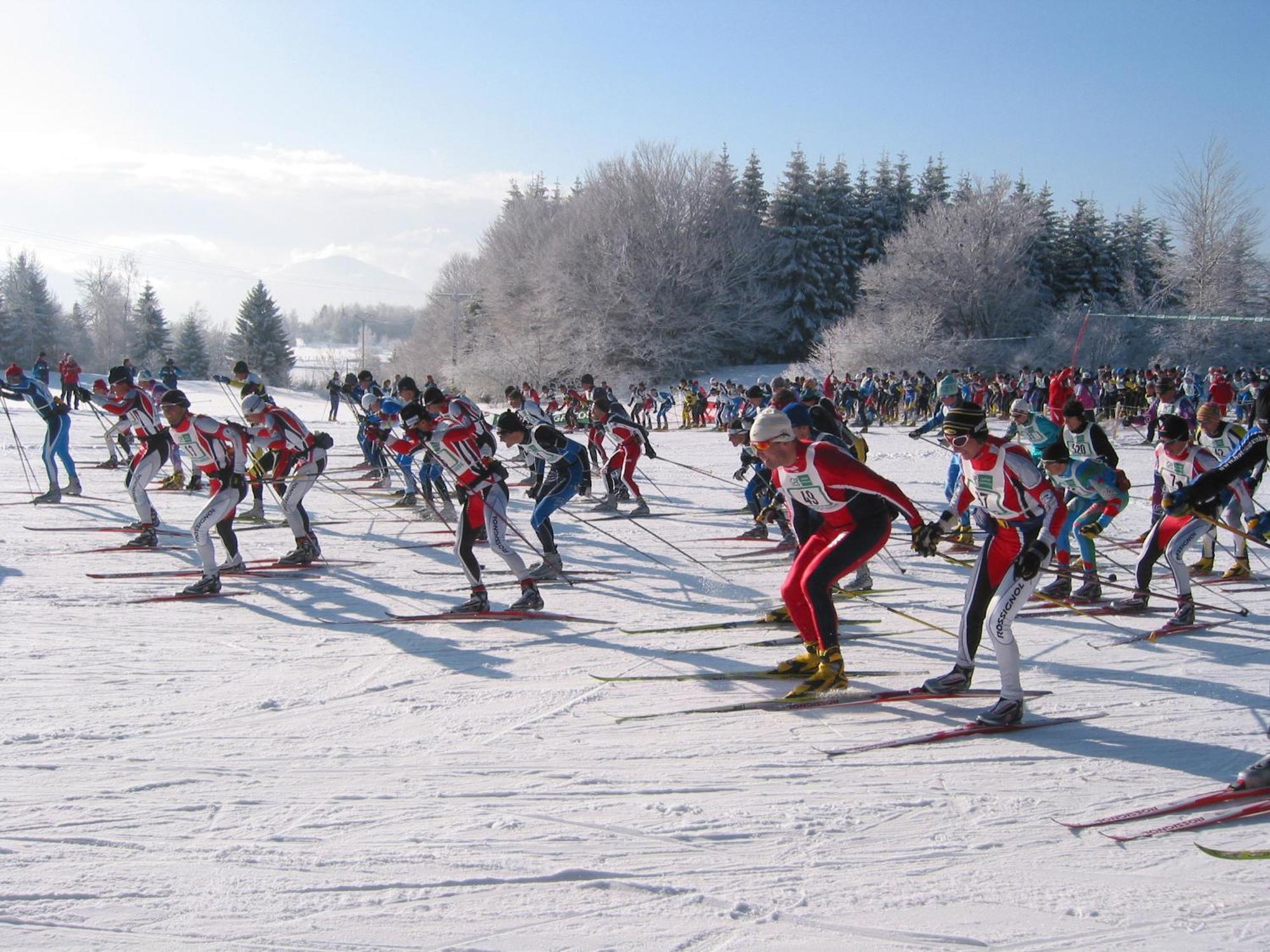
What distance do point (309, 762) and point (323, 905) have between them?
4.84ft

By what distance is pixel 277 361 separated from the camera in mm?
61156

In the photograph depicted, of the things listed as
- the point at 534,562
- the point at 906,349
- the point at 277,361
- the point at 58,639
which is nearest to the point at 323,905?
the point at 58,639

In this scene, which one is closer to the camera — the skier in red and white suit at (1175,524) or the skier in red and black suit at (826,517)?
the skier in red and black suit at (826,517)

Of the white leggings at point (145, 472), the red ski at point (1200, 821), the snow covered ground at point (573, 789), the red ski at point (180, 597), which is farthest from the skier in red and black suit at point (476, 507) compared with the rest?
the red ski at point (1200, 821)

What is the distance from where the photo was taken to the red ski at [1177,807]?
13.5 feet

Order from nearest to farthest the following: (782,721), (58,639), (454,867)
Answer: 1. (454,867)
2. (782,721)
3. (58,639)

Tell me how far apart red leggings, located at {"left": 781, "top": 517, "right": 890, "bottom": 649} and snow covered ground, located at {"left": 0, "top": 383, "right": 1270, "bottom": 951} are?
1.77 ft

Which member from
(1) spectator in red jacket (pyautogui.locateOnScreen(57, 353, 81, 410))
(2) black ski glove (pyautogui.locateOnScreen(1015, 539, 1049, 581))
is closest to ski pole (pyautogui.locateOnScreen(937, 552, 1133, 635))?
(2) black ski glove (pyautogui.locateOnScreen(1015, 539, 1049, 581))

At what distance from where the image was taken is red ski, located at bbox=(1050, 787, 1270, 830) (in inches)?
162

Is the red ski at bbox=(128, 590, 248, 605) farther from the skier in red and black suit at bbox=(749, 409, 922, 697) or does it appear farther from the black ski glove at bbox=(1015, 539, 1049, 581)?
the black ski glove at bbox=(1015, 539, 1049, 581)

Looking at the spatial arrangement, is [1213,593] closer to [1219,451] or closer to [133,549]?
[1219,451]

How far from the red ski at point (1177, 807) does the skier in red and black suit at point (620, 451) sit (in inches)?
345

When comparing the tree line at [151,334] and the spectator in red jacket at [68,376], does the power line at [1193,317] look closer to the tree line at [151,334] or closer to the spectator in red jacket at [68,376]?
the spectator in red jacket at [68,376]

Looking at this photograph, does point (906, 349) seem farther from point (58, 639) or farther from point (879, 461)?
point (58, 639)
